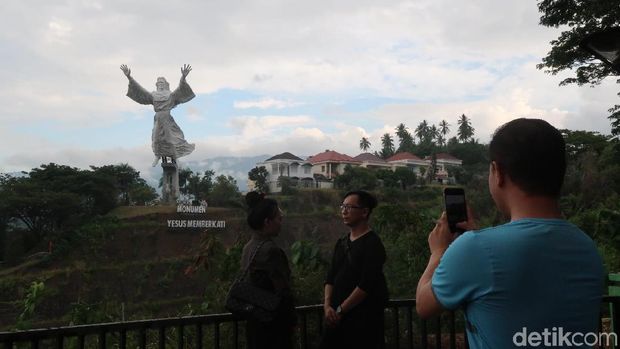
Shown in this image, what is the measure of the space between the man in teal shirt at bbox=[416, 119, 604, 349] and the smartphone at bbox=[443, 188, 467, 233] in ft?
0.61

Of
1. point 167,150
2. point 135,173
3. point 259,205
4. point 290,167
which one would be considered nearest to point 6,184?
point 167,150

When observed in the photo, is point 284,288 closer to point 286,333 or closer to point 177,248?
point 286,333

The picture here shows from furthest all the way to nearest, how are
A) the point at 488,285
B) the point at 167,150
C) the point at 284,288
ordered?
1. the point at 167,150
2. the point at 284,288
3. the point at 488,285

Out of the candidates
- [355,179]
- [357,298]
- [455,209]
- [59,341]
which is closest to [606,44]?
[455,209]

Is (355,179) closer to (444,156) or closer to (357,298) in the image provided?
(444,156)

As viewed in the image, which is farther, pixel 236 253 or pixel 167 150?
pixel 167 150

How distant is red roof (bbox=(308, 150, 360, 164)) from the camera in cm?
6812

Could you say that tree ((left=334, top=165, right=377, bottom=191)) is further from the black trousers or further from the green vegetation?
the black trousers

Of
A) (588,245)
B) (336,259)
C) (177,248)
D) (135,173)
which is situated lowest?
(177,248)

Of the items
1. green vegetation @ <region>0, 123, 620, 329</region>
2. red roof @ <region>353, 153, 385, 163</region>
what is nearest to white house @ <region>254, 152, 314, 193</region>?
red roof @ <region>353, 153, 385, 163</region>

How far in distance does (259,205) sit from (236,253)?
221cm

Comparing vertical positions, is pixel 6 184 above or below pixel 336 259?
above

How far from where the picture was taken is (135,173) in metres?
52.0

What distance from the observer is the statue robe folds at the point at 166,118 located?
125 ft
